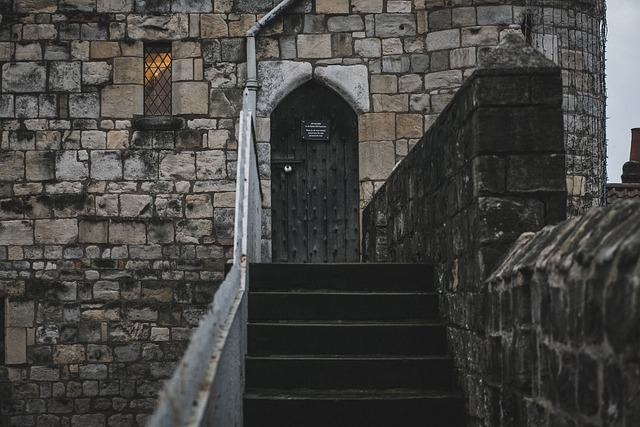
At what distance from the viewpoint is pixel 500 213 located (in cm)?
438

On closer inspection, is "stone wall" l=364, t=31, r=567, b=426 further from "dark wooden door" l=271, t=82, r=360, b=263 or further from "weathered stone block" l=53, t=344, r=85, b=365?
"weathered stone block" l=53, t=344, r=85, b=365

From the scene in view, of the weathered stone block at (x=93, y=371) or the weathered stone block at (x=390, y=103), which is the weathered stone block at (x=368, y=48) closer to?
the weathered stone block at (x=390, y=103)

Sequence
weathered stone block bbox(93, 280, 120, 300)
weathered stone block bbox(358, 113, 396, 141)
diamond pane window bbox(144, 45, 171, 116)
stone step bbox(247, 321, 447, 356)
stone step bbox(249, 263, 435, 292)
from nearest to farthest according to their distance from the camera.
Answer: stone step bbox(247, 321, 447, 356) → stone step bbox(249, 263, 435, 292) → weathered stone block bbox(93, 280, 120, 300) → weathered stone block bbox(358, 113, 396, 141) → diamond pane window bbox(144, 45, 171, 116)

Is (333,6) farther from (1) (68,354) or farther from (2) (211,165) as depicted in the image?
(1) (68,354)

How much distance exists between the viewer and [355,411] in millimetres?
5016

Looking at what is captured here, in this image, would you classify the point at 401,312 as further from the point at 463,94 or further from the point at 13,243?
the point at 13,243

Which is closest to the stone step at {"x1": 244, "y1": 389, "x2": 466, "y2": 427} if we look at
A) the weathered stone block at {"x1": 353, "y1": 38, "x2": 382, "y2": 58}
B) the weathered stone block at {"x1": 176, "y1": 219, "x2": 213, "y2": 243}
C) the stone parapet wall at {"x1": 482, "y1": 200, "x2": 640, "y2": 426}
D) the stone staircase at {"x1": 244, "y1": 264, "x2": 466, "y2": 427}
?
the stone staircase at {"x1": 244, "y1": 264, "x2": 466, "y2": 427}

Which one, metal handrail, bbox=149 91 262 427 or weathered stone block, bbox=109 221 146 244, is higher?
weathered stone block, bbox=109 221 146 244

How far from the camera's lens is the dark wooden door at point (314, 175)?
10102mm

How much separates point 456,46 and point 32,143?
14.9 ft

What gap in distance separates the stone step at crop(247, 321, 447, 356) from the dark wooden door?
4.48 meters

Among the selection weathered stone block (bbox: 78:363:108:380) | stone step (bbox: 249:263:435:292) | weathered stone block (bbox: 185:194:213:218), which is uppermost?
weathered stone block (bbox: 185:194:213:218)

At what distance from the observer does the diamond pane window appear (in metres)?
10.2

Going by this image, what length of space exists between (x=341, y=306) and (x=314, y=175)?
4.45m
